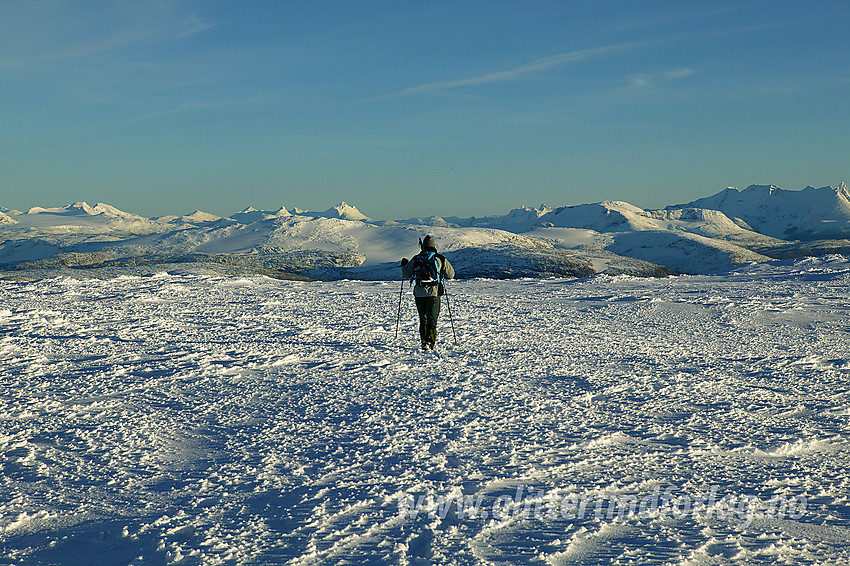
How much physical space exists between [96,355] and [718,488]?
10.2 meters

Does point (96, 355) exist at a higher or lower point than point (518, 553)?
higher

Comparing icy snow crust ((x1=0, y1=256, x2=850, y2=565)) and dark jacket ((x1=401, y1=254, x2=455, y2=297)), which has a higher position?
dark jacket ((x1=401, y1=254, x2=455, y2=297))

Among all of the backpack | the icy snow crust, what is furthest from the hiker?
the icy snow crust

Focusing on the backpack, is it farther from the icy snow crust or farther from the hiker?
the icy snow crust

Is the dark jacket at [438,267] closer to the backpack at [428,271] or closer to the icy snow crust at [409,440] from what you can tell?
the backpack at [428,271]

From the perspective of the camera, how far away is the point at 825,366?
9.88 metres

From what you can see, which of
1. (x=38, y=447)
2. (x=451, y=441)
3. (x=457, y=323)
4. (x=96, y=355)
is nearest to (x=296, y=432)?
(x=451, y=441)

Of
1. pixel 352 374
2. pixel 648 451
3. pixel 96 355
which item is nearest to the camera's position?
pixel 648 451

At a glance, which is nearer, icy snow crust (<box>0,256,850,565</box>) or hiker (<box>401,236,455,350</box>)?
icy snow crust (<box>0,256,850,565</box>)

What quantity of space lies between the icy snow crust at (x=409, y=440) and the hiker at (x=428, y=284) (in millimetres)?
492

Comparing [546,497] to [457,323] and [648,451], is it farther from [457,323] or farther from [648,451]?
[457,323]

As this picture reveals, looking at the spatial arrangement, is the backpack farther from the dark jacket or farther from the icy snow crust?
the icy snow crust

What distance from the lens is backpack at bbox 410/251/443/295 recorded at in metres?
11.3

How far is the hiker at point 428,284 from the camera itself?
36.8ft
